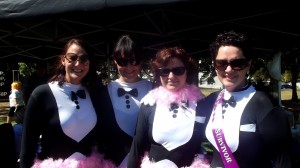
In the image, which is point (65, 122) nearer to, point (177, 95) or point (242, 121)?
point (177, 95)

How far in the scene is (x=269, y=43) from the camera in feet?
16.9

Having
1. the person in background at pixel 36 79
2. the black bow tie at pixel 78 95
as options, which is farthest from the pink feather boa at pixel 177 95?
the person in background at pixel 36 79

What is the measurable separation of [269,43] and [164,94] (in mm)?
3640

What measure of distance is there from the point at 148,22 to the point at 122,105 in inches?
88.3

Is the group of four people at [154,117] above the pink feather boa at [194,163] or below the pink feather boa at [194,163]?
above

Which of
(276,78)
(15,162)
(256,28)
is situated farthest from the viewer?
(276,78)

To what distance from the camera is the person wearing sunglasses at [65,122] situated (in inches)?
81.7

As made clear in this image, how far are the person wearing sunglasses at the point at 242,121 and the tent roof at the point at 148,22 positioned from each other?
811mm

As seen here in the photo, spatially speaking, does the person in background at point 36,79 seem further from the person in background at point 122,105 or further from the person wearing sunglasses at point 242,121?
the person wearing sunglasses at point 242,121

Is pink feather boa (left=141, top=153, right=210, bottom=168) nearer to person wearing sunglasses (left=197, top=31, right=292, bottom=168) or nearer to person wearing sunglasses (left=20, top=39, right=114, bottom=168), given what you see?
person wearing sunglasses (left=197, top=31, right=292, bottom=168)

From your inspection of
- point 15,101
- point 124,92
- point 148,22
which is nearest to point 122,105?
point 124,92

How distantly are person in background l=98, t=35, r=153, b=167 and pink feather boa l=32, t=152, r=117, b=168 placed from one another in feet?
0.26

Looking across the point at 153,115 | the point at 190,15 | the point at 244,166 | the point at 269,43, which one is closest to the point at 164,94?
the point at 153,115

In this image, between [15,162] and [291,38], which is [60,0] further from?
[291,38]
